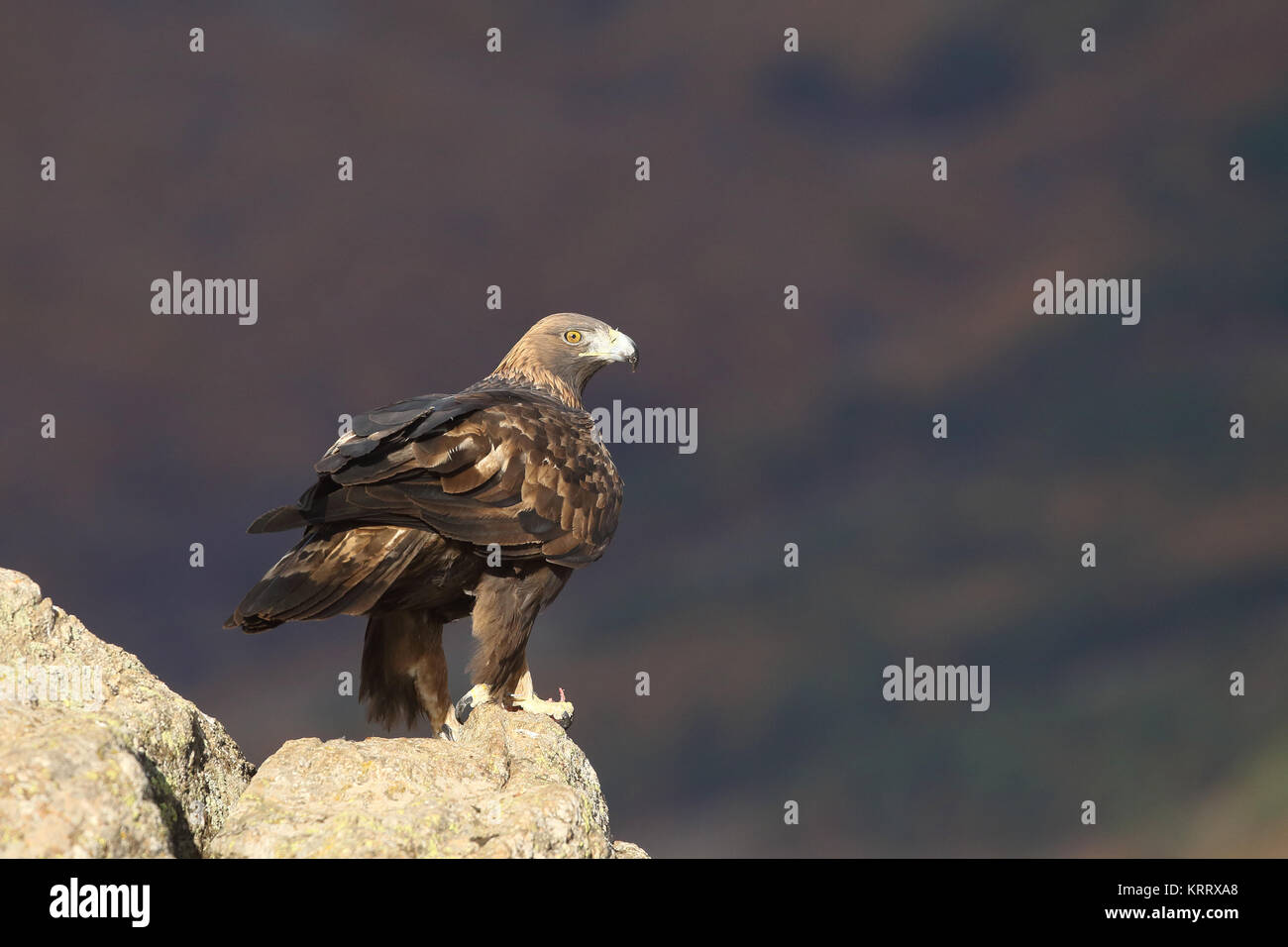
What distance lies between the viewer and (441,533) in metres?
7.61

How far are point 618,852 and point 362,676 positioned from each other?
2.94m

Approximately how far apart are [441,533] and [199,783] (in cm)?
241

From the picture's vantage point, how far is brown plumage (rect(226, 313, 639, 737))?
23.9 ft

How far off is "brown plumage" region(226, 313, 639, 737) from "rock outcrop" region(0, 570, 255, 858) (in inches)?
38.8

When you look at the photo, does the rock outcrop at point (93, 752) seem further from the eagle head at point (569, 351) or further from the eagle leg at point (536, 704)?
the eagle head at point (569, 351)

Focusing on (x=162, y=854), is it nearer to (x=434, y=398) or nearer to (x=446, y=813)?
(x=446, y=813)

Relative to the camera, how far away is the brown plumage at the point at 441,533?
7.30 m

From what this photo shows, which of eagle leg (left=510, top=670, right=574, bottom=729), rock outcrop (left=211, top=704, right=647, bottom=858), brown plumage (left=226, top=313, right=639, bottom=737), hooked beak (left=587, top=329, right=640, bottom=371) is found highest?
hooked beak (left=587, top=329, right=640, bottom=371)

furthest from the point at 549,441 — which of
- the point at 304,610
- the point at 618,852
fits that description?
the point at 618,852

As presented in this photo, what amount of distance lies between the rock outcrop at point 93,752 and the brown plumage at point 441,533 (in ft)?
3.23

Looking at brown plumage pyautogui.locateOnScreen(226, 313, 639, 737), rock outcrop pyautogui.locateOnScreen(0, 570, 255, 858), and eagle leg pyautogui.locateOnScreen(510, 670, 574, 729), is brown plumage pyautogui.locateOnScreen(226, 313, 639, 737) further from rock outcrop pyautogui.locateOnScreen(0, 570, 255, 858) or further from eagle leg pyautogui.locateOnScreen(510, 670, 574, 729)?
rock outcrop pyautogui.locateOnScreen(0, 570, 255, 858)

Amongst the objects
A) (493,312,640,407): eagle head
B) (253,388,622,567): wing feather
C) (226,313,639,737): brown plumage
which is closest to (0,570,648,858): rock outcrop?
(226,313,639,737): brown plumage

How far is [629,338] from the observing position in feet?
33.6

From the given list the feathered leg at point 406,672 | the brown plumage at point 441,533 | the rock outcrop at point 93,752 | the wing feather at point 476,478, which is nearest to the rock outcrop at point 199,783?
the rock outcrop at point 93,752
